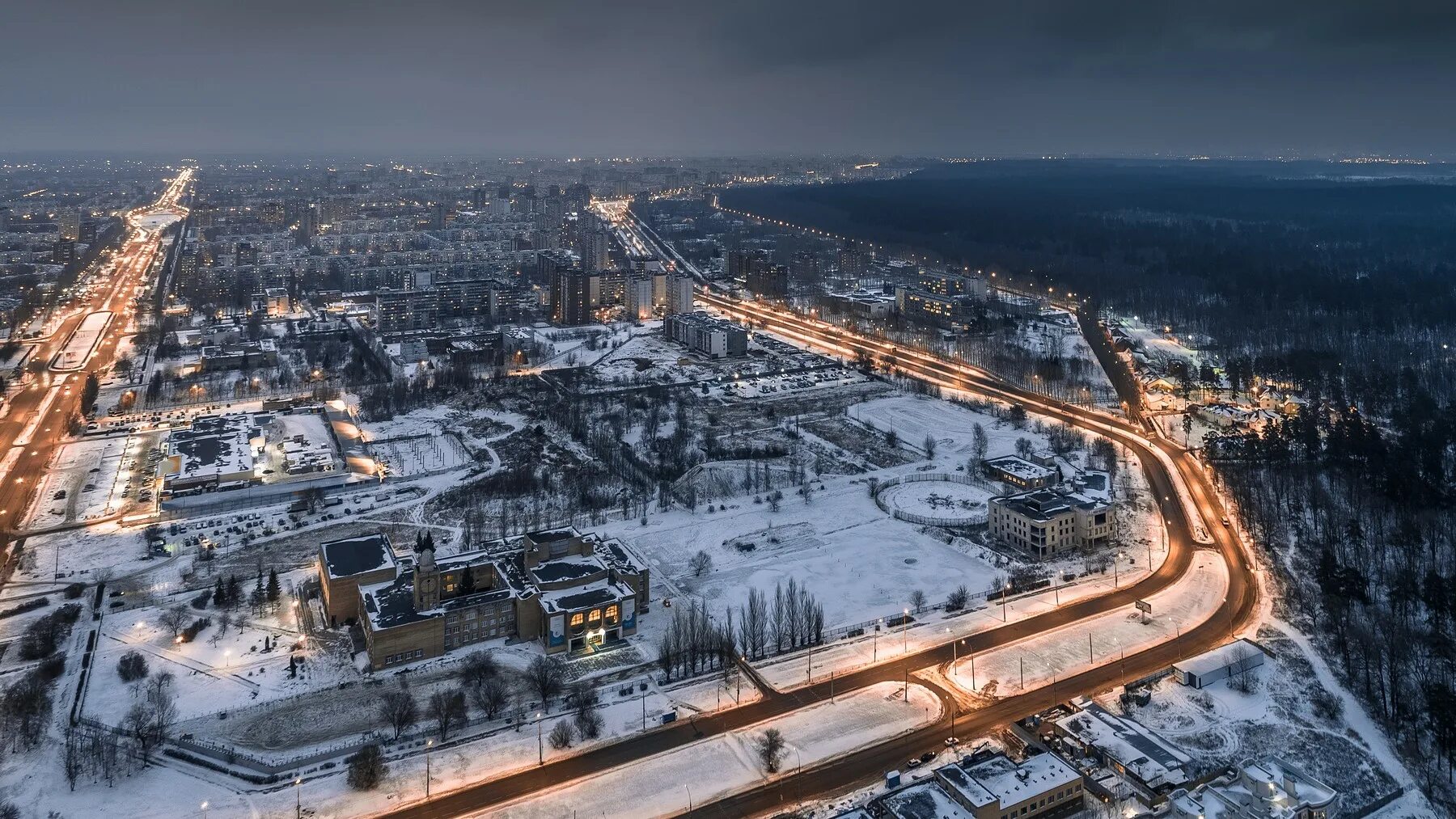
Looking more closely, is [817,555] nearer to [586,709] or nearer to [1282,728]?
[586,709]

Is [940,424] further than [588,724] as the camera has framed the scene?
Yes

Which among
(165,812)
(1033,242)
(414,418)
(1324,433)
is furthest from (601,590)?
(1033,242)

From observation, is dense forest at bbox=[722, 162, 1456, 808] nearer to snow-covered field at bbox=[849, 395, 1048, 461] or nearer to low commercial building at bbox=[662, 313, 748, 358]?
snow-covered field at bbox=[849, 395, 1048, 461]

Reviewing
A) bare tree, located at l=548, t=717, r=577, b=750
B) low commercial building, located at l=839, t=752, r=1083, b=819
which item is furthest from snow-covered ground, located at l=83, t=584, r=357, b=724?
low commercial building, located at l=839, t=752, r=1083, b=819

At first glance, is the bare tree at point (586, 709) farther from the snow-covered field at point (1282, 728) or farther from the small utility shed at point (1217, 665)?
the small utility shed at point (1217, 665)

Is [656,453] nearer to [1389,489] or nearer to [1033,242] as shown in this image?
[1389,489]

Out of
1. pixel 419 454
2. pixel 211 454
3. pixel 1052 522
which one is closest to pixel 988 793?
pixel 1052 522
